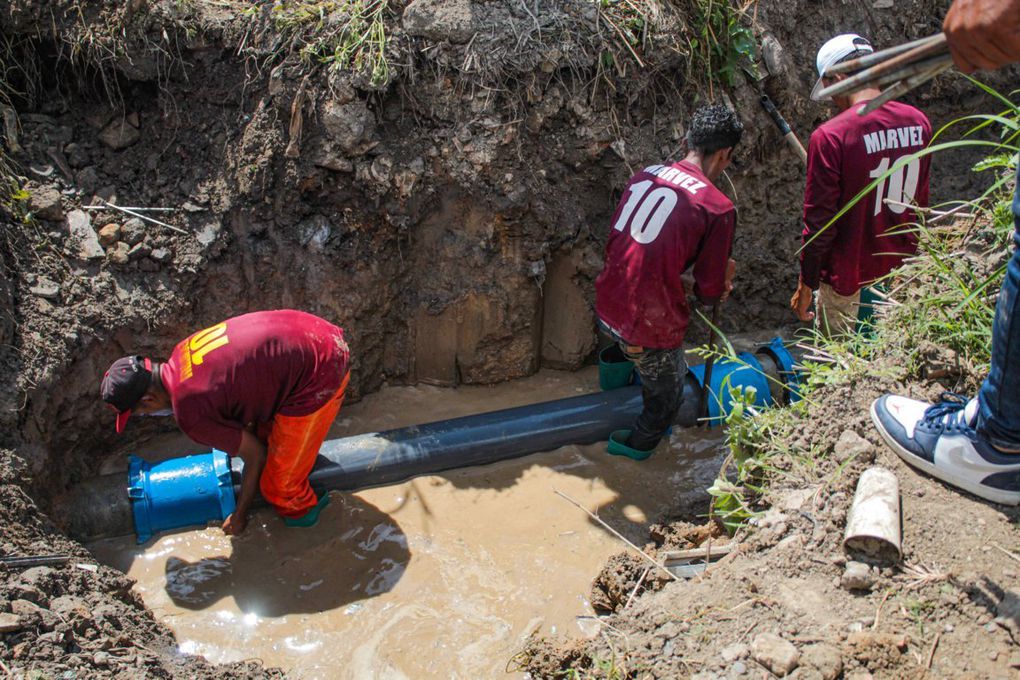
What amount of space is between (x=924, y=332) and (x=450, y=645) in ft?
7.26

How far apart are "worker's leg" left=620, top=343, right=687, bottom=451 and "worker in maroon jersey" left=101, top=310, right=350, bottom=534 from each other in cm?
150

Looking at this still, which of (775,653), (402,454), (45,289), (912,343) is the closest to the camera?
(775,653)

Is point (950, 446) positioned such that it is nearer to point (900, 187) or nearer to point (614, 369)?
point (900, 187)

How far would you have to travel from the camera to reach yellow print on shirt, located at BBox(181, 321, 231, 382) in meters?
3.35

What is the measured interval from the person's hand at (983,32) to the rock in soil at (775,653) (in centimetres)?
151

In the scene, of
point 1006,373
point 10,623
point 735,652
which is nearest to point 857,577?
point 735,652

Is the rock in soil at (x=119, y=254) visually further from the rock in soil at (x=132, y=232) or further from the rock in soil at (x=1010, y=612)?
the rock in soil at (x=1010, y=612)

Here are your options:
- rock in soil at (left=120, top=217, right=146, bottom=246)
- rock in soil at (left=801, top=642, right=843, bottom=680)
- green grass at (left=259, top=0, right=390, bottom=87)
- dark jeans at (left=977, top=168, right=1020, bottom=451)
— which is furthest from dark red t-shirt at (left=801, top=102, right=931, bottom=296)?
rock in soil at (left=120, top=217, right=146, bottom=246)

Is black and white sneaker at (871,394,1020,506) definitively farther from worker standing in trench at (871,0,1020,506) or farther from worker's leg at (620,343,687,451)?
worker's leg at (620,343,687,451)

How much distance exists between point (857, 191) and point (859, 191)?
0.10 ft

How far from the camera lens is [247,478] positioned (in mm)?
3600

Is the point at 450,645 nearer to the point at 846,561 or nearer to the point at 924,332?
the point at 846,561

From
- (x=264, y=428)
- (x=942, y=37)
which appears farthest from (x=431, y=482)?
(x=942, y=37)

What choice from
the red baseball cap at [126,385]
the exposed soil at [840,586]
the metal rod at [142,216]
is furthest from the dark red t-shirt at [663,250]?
the metal rod at [142,216]
